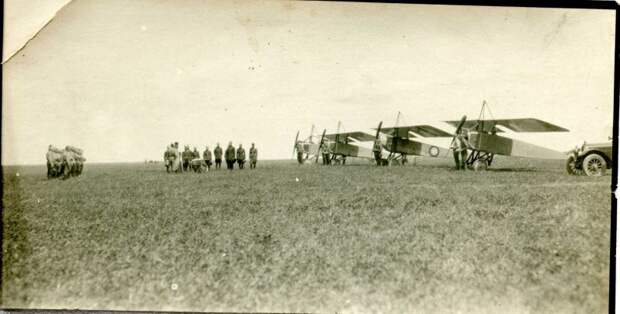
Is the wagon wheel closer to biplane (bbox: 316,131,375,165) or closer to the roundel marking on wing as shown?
biplane (bbox: 316,131,375,165)

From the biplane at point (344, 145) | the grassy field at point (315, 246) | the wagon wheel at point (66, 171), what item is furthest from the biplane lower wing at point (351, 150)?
the wagon wheel at point (66, 171)

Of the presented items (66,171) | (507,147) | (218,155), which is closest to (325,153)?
(218,155)

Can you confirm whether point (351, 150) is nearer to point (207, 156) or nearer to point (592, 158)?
point (207, 156)

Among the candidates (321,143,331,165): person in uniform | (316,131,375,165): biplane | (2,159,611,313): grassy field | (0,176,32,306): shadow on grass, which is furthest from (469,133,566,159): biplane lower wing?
(0,176,32,306): shadow on grass

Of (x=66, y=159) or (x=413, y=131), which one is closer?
(x=66, y=159)

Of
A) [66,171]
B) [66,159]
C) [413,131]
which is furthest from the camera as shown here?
[413,131]

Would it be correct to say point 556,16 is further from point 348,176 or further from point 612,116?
point 348,176

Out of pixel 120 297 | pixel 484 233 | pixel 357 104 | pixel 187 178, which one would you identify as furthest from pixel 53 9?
pixel 484 233
